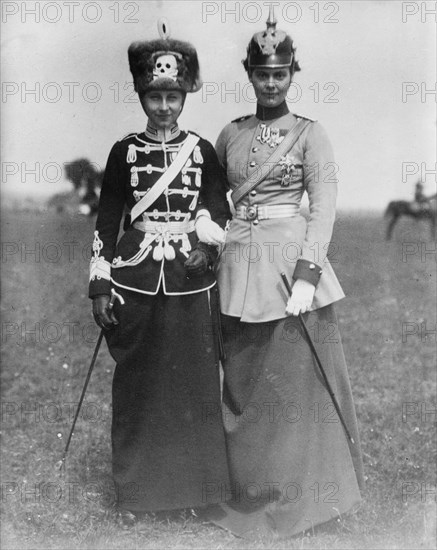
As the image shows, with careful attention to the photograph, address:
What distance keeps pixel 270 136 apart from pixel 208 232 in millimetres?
557

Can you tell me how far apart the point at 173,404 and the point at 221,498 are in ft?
1.73

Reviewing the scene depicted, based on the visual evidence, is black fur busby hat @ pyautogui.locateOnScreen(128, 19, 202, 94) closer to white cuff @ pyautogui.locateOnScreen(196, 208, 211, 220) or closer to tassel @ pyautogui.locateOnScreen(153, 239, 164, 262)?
white cuff @ pyautogui.locateOnScreen(196, 208, 211, 220)

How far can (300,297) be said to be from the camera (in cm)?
354

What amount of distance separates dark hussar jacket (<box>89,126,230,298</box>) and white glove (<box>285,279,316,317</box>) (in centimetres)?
41

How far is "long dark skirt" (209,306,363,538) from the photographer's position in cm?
374

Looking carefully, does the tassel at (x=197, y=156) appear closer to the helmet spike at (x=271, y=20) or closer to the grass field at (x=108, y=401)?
the helmet spike at (x=271, y=20)

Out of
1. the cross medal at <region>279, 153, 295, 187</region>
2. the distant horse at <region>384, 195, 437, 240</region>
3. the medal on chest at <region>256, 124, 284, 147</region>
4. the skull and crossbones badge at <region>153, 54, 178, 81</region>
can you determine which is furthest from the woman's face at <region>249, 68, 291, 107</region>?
the distant horse at <region>384, 195, 437, 240</region>

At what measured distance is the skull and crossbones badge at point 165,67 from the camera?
3443 millimetres

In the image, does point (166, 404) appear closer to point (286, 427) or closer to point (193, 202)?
point (286, 427)

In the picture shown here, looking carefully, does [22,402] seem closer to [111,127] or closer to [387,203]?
[111,127]

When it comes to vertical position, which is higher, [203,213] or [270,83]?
[270,83]

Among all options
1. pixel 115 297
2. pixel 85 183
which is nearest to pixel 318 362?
pixel 115 297

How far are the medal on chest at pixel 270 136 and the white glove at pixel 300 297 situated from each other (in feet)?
2.17

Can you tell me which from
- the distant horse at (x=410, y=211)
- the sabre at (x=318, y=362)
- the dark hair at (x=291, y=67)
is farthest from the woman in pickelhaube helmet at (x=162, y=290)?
the distant horse at (x=410, y=211)
